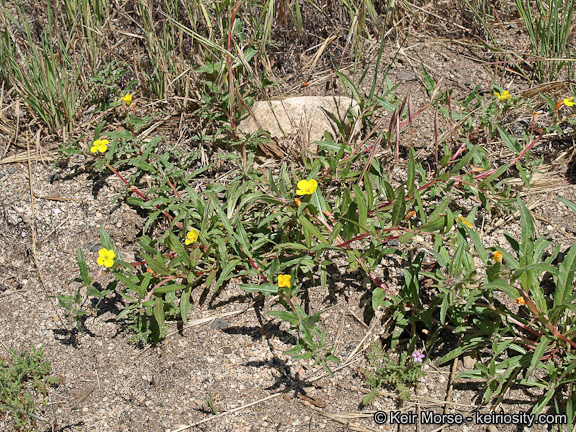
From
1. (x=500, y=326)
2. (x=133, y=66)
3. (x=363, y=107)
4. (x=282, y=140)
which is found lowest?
(x=500, y=326)

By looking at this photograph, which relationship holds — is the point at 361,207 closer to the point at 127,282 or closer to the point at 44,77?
the point at 127,282

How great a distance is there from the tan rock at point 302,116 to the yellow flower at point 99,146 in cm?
84

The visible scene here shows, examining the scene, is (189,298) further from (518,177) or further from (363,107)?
(518,177)

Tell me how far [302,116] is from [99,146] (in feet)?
3.96

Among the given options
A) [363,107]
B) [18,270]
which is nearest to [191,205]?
[18,270]

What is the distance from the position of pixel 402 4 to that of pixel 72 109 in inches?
94.0

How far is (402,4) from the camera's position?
3.56 m

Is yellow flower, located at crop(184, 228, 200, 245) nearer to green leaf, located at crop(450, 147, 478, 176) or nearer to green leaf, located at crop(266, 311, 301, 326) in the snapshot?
green leaf, located at crop(266, 311, 301, 326)

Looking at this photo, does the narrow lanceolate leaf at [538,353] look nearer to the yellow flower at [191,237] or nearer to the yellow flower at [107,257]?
the yellow flower at [191,237]

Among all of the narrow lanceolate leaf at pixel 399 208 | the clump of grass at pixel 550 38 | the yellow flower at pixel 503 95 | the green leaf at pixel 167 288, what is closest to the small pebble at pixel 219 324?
the green leaf at pixel 167 288

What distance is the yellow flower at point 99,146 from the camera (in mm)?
2672

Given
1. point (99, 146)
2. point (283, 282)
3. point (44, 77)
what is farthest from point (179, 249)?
point (44, 77)

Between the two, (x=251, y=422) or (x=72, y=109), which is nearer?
(x=251, y=422)

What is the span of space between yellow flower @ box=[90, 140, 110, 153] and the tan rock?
2.75 ft
